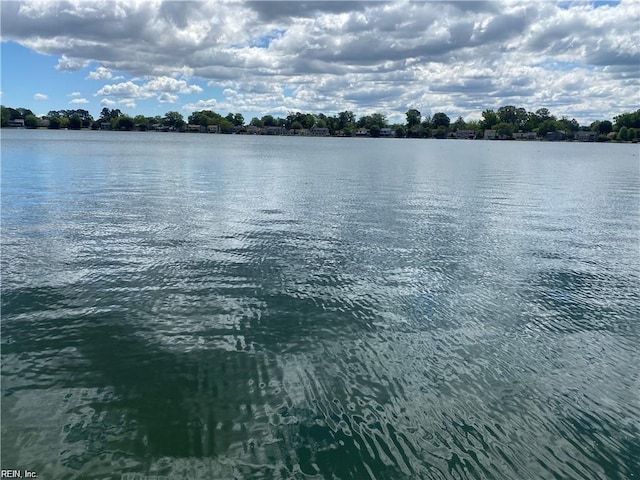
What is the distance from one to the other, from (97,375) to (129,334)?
204cm

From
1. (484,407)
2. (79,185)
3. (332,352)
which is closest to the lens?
(484,407)

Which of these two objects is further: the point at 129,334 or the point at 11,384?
the point at 129,334

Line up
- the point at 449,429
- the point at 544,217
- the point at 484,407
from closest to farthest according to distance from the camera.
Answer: the point at 449,429, the point at 484,407, the point at 544,217

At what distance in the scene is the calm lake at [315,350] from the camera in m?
8.55

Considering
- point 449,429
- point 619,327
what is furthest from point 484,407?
point 619,327

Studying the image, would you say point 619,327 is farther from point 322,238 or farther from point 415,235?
point 322,238

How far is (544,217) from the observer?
103 feet

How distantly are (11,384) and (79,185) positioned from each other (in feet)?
110

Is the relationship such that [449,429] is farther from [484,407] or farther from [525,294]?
[525,294]

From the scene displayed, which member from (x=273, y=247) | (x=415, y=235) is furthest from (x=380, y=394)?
(x=415, y=235)

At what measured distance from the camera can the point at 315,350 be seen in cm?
1212

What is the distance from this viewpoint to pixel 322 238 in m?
23.6

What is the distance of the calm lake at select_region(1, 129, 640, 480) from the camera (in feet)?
28.0

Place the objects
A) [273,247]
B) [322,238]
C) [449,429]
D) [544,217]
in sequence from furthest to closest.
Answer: [544,217], [322,238], [273,247], [449,429]
